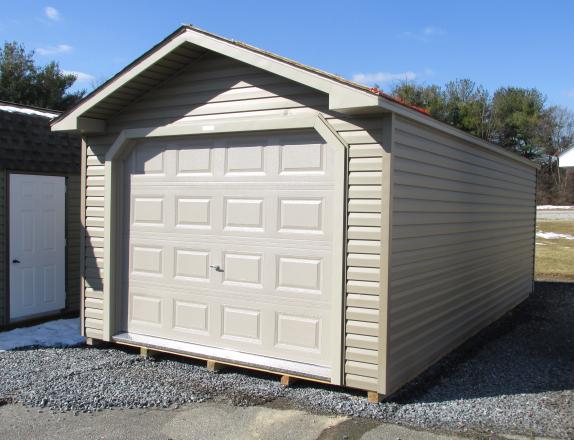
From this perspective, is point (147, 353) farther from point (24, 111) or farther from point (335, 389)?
point (24, 111)

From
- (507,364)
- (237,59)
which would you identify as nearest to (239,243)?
(237,59)

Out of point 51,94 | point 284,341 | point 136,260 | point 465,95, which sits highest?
point 465,95

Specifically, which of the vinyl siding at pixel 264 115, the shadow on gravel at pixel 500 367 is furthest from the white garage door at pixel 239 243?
the shadow on gravel at pixel 500 367

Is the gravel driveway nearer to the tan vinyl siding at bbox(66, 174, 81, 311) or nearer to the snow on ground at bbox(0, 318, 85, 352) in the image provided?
the snow on ground at bbox(0, 318, 85, 352)

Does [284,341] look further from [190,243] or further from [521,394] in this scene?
[521,394]

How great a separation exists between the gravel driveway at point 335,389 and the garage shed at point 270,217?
0.65 ft

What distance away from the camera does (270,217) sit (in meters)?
5.84

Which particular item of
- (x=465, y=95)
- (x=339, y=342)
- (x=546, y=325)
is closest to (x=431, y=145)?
(x=339, y=342)

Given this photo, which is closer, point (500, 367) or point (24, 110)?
point (500, 367)

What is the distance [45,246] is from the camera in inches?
332

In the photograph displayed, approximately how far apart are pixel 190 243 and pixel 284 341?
1.53 m

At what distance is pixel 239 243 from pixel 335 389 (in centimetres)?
174

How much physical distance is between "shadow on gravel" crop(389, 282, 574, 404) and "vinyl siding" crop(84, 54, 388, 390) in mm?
781

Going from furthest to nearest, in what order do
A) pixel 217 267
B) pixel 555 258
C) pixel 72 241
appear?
pixel 555 258 < pixel 72 241 < pixel 217 267
